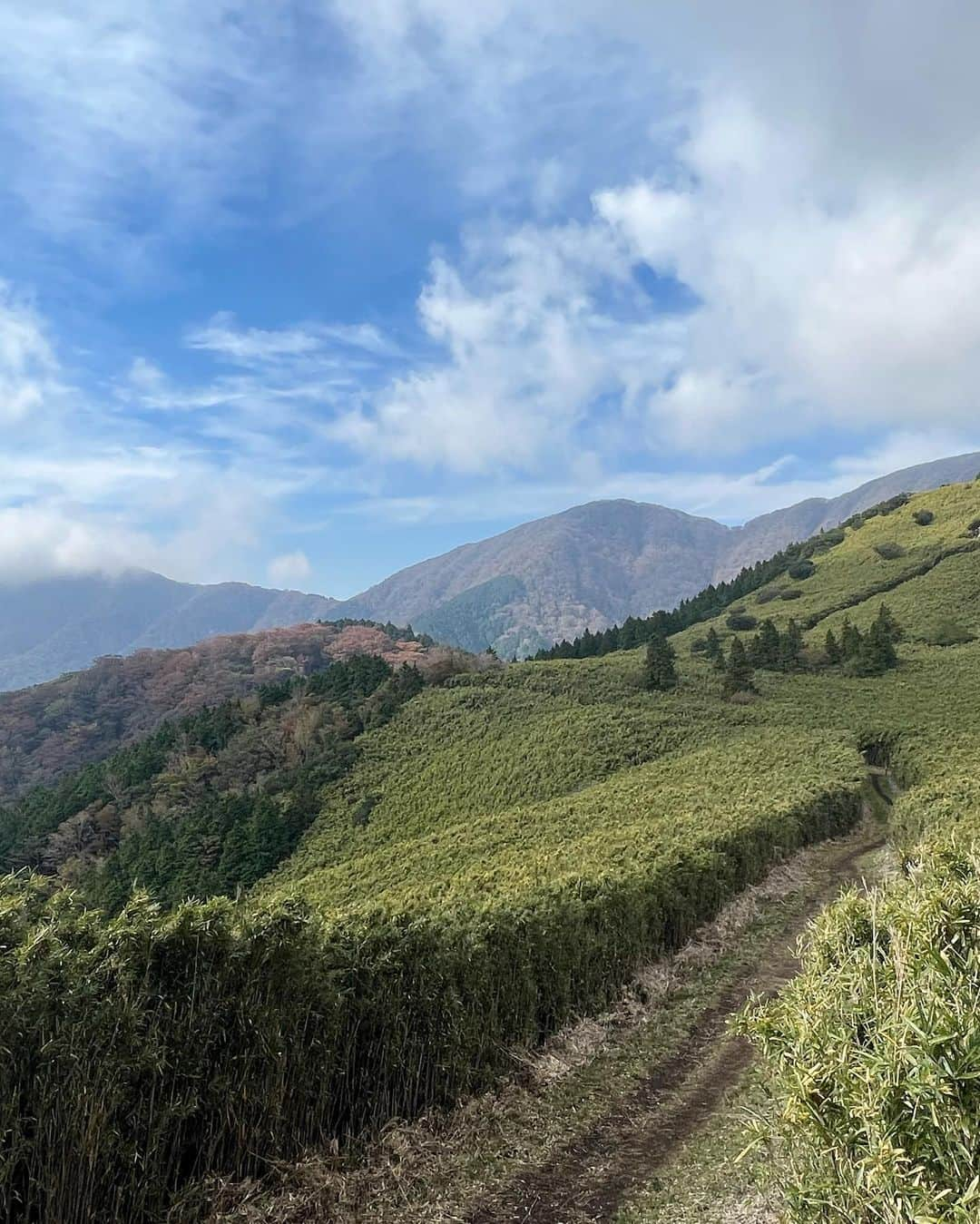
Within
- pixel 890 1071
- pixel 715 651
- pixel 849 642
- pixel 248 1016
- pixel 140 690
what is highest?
pixel 140 690

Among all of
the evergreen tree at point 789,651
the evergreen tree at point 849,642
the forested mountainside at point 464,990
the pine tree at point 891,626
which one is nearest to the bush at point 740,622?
the evergreen tree at point 789,651

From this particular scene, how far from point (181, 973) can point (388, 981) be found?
1.86 m

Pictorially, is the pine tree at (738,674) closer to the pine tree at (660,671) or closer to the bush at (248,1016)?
the pine tree at (660,671)

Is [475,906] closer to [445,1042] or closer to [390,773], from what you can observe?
[445,1042]

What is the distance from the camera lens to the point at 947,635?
52.4 metres

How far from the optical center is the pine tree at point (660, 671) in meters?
49.3

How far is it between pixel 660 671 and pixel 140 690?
247ft

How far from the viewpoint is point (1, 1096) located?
12.3 ft

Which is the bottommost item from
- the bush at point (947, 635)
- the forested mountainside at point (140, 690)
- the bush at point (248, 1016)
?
the bush at point (947, 635)

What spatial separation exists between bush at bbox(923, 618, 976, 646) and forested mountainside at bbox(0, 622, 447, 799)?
4344 cm

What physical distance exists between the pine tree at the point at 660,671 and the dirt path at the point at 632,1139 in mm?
40684

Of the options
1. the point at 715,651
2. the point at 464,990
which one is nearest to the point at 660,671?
the point at 715,651

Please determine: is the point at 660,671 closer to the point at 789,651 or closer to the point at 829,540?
the point at 789,651

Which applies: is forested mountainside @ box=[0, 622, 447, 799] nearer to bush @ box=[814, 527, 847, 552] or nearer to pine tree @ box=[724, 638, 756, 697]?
pine tree @ box=[724, 638, 756, 697]
